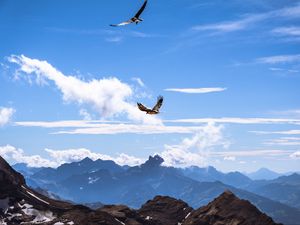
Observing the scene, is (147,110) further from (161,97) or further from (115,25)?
(115,25)

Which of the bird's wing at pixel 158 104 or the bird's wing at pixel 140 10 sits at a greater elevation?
the bird's wing at pixel 140 10

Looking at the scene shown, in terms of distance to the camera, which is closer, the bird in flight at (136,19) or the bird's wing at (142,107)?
the bird in flight at (136,19)

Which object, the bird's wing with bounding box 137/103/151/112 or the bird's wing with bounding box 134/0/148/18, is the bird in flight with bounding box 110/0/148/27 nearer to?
the bird's wing with bounding box 134/0/148/18

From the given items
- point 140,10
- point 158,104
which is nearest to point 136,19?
point 140,10

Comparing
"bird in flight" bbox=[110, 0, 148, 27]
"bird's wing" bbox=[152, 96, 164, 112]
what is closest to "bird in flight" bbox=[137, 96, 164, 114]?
"bird's wing" bbox=[152, 96, 164, 112]

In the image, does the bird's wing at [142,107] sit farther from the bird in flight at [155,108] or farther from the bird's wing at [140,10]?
the bird's wing at [140,10]

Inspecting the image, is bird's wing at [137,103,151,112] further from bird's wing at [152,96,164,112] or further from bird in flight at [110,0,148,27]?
bird in flight at [110,0,148,27]

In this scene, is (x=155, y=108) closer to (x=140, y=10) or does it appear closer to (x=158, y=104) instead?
(x=158, y=104)

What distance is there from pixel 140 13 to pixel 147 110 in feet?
20.2

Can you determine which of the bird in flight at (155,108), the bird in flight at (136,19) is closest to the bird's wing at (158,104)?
the bird in flight at (155,108)

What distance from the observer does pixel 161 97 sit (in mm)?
30000

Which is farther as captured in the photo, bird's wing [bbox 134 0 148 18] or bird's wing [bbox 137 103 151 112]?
bird's wing [bbox 137 103 151 112]

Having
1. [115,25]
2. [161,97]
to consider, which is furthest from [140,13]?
[161,97]

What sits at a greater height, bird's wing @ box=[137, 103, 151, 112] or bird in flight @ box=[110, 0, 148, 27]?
bird in flight @ box=[110, 0, 148, 27]
